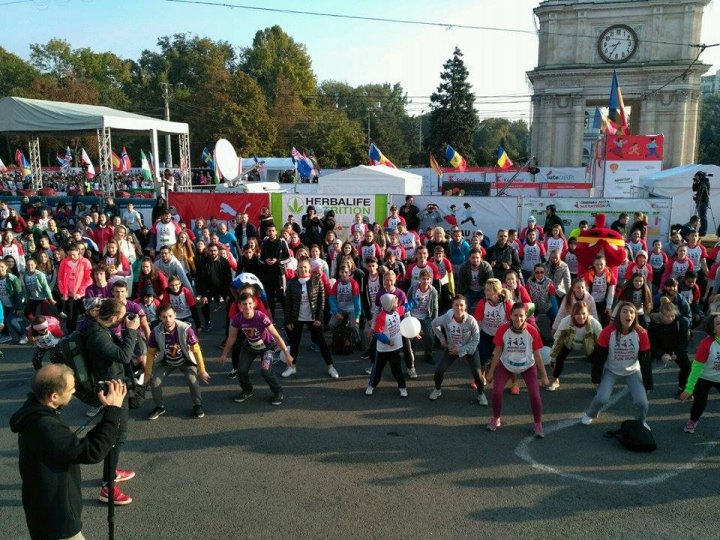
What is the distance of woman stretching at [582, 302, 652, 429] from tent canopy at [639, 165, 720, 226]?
13464mm

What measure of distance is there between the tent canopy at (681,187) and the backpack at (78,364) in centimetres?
1750

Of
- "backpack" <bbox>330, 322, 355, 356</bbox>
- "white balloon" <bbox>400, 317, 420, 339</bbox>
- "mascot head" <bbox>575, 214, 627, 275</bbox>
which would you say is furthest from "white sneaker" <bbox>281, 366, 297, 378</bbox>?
"mascot head" <bbox>575, 214, 627, 275</bbox>

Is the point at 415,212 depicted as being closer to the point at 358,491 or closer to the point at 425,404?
the point at 425,404

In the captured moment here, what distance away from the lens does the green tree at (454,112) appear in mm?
61719

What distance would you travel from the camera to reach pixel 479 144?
4525 inches

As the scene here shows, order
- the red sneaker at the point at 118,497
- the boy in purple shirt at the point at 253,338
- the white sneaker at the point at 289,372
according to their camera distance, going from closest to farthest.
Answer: the red sneaker at the point at 118,497 < the boy in purple shirt at the point at 253,338 < the white sneaker at the point at 289,372

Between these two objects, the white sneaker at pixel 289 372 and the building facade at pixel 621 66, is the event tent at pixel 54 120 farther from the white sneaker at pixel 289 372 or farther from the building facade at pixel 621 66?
Result: the building facade at pixel 621 66

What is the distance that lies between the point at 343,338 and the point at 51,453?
6318 mm

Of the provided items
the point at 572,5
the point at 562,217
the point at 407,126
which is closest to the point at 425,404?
the point at 562,217

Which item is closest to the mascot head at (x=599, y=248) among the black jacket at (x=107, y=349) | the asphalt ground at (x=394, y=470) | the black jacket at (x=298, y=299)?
the asphalt ground at (x=394, y=470)

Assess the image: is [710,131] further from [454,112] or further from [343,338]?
[343,338]

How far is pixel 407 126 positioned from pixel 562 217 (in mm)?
97884

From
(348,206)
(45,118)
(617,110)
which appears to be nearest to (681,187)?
(617,110)

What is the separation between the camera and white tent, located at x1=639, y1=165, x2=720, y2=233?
59.0ft
